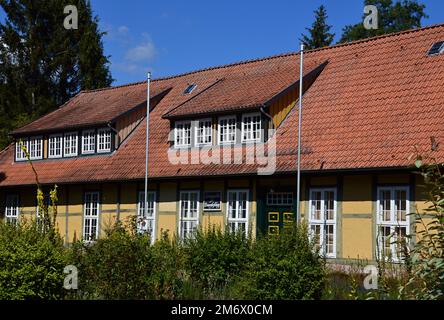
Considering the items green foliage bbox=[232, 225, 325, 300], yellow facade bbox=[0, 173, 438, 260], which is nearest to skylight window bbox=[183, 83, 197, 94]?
yellow facade bbox=[0, 173, 438, 260]

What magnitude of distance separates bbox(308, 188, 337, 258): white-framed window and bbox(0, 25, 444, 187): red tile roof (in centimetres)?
83

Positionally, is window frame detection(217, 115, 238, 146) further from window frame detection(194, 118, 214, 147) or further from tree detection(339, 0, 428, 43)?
tree detection(339, 0, 428, 43)

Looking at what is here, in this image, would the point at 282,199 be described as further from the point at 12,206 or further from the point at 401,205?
the point at 12,206

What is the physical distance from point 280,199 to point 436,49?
19.8 ft

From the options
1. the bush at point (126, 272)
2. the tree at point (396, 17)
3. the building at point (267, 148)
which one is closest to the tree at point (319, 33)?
the tree at point (396, 17)

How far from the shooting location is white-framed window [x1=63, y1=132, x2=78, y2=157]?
96.1 feet

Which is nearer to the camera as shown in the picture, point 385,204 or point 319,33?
point 385,204

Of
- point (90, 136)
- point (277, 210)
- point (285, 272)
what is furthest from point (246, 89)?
point (285, 272)

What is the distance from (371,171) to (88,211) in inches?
492

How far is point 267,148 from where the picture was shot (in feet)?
71.5

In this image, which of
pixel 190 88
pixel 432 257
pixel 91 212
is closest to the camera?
pixel 432 257

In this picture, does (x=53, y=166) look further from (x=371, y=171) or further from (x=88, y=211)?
(x=371, y=171)

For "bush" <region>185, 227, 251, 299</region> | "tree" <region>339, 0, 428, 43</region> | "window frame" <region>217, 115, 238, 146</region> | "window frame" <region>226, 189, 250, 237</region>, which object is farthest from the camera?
"tree" <region>339, 0, 428, 43</region>

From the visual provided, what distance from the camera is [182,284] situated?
41.8ft
